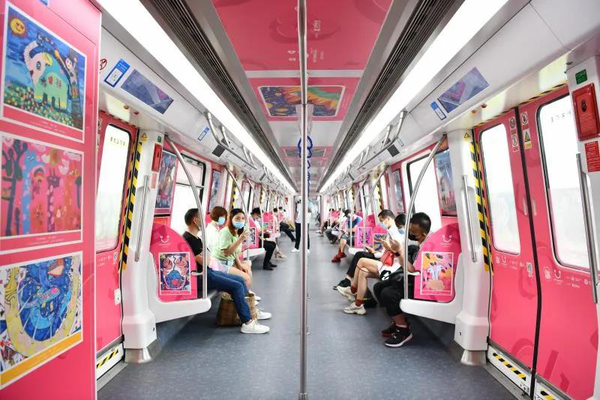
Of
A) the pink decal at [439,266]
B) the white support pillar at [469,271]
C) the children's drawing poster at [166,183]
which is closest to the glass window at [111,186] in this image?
the children's drawing poster at [166,183]

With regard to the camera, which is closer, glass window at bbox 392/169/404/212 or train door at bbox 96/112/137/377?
Answer: train door at bbox 96/112/137/377

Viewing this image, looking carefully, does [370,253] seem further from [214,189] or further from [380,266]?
[214,189]

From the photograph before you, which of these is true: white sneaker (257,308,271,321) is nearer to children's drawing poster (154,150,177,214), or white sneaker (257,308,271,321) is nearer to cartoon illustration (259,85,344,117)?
children's drawing poster (154,150,177,214)

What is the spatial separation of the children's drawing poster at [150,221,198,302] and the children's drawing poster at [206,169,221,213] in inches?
117

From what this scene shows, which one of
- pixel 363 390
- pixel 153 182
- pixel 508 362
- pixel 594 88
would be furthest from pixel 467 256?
pixel 153 182

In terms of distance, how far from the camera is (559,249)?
2.57 meters

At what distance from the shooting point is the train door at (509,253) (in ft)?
9.25

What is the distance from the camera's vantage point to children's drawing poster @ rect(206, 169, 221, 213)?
6.61m

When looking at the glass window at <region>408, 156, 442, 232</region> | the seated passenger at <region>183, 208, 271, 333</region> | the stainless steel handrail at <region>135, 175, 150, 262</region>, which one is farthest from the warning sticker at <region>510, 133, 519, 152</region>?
the stainless steel handrail at <region>135, 175, 150, 262</region>

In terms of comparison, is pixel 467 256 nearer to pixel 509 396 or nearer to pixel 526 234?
pixel 526 234

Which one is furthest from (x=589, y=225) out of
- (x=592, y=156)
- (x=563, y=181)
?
(x=563, y=181)

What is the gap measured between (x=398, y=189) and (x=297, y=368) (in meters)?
4.46

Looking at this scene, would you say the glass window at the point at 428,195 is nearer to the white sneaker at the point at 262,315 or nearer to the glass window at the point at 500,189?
the glass window at the point at 500,189

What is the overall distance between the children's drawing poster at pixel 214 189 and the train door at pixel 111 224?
308cm
